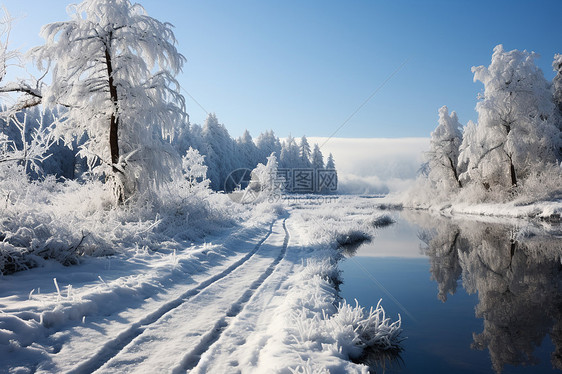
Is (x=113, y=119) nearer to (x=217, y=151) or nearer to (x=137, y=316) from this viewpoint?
(x=137, y=316)

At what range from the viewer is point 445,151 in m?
37.2

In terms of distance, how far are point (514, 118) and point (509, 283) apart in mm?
23076

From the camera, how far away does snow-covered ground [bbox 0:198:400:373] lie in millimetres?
3742

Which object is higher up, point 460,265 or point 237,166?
point 237,166

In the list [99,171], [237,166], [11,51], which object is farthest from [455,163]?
[237,166]

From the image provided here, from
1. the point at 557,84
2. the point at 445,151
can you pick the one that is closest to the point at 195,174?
the point at 445,151

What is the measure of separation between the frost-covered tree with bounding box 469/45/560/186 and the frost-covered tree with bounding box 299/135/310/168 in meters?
61.0

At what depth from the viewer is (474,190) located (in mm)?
29719

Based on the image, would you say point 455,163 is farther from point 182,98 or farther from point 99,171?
point 99,171

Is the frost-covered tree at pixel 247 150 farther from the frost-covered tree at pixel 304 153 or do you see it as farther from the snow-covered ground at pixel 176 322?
the snow-covered ground at pixel 176 322

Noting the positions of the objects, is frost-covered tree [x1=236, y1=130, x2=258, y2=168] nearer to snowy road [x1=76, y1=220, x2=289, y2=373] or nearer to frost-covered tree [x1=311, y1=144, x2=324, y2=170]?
frost-covered tree [x1=311, y1=144, x2=324, y2=170]

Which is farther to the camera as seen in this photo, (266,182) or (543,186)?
(266,182)

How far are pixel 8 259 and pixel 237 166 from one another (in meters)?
65.1

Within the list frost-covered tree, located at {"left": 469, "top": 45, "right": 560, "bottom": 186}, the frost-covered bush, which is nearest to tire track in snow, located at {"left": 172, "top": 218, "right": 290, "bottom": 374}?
the frost-covered bush
